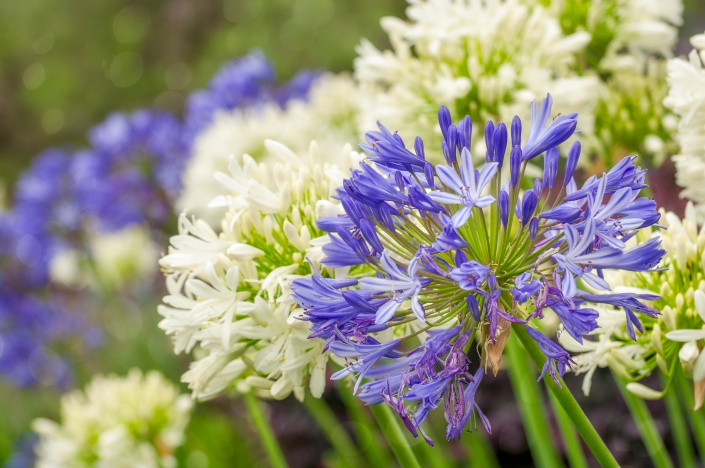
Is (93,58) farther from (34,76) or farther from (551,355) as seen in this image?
(551,355)

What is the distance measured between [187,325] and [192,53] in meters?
15.2

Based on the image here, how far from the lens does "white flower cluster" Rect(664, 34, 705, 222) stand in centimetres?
151

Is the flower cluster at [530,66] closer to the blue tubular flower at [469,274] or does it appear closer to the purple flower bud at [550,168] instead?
the purple flower bud at [550,168]

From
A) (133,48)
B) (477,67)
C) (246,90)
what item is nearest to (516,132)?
(477,67)

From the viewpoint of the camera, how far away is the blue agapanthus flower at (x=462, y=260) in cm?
102

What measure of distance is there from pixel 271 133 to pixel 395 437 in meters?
2.35

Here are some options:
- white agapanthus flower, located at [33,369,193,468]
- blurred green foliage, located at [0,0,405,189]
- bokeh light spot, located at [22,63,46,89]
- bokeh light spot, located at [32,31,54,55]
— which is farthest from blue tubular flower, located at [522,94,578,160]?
bokeh light spot, located at [32,31,54,55]

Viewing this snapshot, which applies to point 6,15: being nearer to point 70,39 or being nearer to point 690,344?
point 70,39

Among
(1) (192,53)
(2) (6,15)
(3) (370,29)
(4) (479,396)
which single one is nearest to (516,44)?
(4) (479,396)

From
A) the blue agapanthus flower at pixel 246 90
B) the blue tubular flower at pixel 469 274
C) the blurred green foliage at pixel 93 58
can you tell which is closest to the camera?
the blue tubular flower at pixel 469 274

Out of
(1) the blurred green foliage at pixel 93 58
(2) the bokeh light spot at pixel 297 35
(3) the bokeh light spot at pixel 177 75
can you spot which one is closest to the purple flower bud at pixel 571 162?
(2) the bokeh light spot at pixel 297 35

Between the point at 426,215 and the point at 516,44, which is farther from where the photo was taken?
the point at 516,44

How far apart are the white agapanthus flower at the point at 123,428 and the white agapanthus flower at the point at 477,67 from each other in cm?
160

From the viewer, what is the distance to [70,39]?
16750 millimetres
